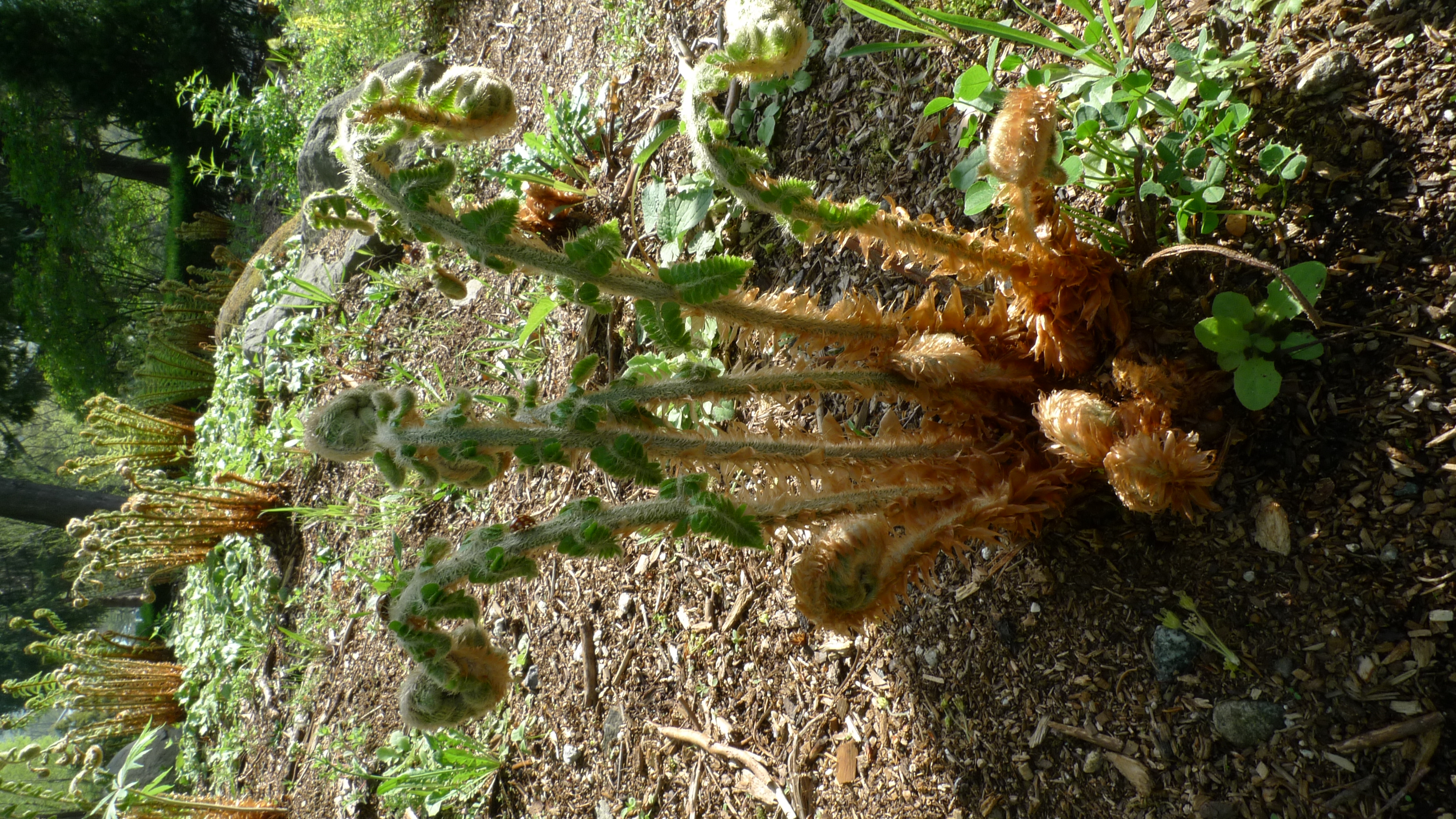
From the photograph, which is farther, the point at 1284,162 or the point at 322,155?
the point at 322,155

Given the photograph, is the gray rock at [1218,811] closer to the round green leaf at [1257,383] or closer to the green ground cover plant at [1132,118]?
the round green leaf at [1257,383]

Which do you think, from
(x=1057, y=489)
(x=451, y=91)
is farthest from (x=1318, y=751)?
(x=451, y=91)

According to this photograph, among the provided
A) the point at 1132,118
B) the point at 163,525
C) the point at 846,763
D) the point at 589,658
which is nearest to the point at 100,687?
the point at 163,525

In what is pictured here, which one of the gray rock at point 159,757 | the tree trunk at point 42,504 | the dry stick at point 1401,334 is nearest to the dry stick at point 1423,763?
the dry stick at point 1401,334

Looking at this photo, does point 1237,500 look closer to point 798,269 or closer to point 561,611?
point 798,269

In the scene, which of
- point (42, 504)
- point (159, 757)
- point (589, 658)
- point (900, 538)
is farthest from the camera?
point (42, 504)

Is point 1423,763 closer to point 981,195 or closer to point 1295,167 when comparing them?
point 1295,167
